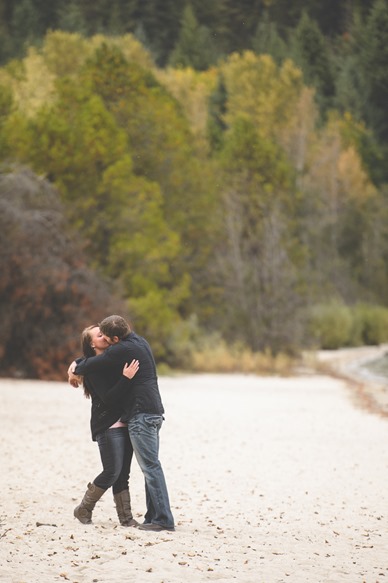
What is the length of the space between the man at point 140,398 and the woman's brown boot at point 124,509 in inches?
6.5

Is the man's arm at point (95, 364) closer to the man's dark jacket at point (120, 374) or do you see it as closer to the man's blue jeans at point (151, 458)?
the man's dark jacket at point (120, 374)

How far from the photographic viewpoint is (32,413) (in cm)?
1702

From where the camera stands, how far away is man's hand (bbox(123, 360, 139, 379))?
7.75m

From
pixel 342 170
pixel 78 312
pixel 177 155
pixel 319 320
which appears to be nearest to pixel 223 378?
pixel 78 312

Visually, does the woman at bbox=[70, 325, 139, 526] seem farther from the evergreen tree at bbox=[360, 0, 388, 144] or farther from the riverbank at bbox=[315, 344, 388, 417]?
the evergreen tree at bbox=[360, 0, 388, 144]

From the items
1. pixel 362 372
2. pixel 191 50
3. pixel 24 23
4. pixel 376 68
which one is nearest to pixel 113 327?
pixel 362 372

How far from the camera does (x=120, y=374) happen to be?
26.1 ft

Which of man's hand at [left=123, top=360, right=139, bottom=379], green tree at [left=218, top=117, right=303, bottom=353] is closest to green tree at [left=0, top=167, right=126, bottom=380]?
green tree at [left=218, top=117, right=303, bottom=353]

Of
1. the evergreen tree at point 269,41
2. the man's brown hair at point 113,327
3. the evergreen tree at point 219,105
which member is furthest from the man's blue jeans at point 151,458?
the evergreen tree at point 269,41

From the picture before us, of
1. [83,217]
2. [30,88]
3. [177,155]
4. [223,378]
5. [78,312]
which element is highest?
[30,88]

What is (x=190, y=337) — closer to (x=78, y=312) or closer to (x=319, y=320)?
(x=78, y=312)

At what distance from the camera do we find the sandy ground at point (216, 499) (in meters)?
6.88

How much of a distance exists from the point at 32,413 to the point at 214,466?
5.74 meters

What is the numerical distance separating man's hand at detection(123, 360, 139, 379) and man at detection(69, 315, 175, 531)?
5 cm
